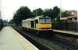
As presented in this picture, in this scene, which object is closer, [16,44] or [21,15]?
[16,44]

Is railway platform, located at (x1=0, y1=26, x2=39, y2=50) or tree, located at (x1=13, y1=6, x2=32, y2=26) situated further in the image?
tree, located at (x1=13, y1=6, x2=32, y2=26)

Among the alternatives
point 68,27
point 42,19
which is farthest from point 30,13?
point 42,19

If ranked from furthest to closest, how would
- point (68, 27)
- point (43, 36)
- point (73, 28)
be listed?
point (68, 27), point (73, 28), point (43, 36)

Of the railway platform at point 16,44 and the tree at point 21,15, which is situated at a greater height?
the tree at point 21,15

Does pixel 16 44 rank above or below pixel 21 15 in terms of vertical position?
below

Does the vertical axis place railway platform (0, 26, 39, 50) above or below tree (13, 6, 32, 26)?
below

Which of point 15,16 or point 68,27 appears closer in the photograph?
point 68,27

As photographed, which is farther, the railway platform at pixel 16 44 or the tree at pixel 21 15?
the tree at pixel 21 15

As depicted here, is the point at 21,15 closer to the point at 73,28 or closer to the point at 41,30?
the point at 73,28

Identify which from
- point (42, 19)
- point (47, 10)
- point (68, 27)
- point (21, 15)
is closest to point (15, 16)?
point (21, 15)

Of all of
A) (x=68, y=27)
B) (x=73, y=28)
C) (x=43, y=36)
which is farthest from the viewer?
(x=68, y=27)

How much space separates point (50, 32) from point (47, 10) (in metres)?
97.2

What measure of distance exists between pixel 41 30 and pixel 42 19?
2.35m

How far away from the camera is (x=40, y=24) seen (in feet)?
121
